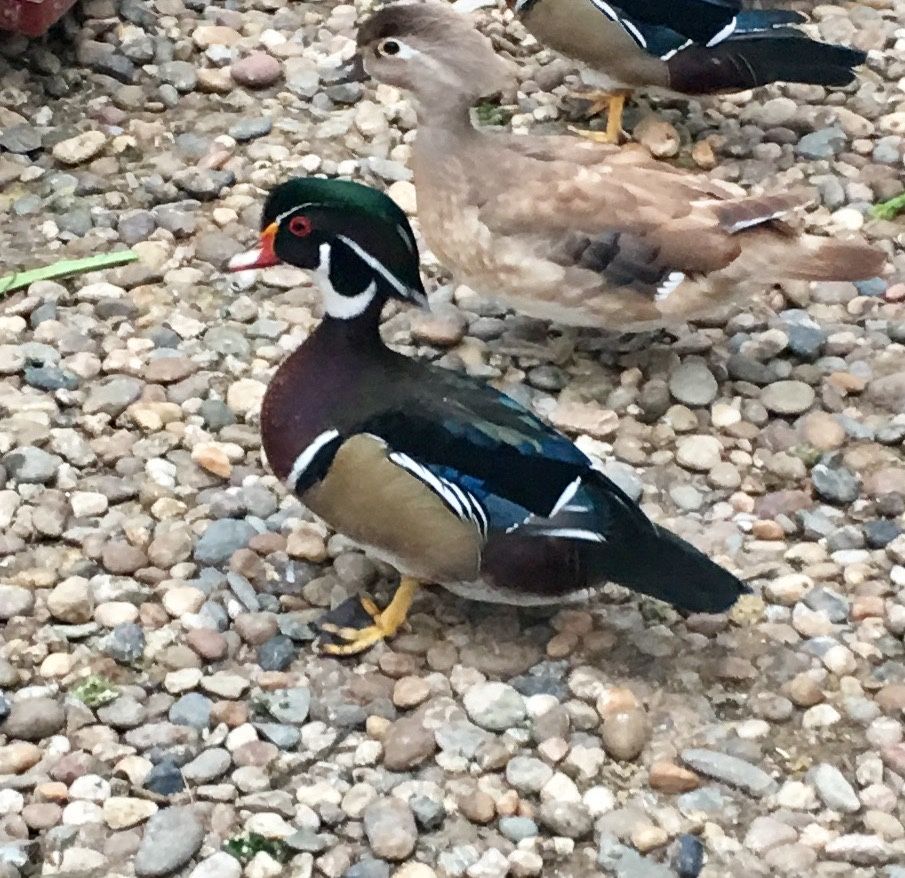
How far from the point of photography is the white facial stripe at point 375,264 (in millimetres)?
2328

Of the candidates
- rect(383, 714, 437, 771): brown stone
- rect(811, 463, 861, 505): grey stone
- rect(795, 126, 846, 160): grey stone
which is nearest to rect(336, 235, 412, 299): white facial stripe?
rect(383, 714, 437, 771): brown stone

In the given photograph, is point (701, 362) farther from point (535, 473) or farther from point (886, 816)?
point (886, 816)

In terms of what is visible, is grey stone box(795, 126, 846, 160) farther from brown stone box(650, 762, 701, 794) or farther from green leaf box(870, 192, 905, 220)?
brown stone box(650, 762, 701, 794)

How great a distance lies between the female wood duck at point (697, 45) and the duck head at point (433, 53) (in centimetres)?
65

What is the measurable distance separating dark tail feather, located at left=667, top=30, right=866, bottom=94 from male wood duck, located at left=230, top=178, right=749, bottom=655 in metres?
1.45

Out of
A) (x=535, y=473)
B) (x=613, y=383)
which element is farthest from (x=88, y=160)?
(x=535, y=473)

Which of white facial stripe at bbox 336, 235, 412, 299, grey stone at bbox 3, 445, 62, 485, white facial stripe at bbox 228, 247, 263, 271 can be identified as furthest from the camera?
grey stone at bbox 3, 445, 62, 485

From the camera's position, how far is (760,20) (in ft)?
11.6

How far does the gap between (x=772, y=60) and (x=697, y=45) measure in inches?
7.4

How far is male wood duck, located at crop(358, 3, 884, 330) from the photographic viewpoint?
283 centimetres

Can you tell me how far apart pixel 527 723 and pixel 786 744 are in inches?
16.5

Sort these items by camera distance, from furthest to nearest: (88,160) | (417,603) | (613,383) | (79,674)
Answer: (88,160) → (613,383) → (417,603) → (79,674)

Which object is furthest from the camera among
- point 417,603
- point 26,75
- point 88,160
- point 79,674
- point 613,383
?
point 26,75

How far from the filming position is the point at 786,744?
2.26 meters
